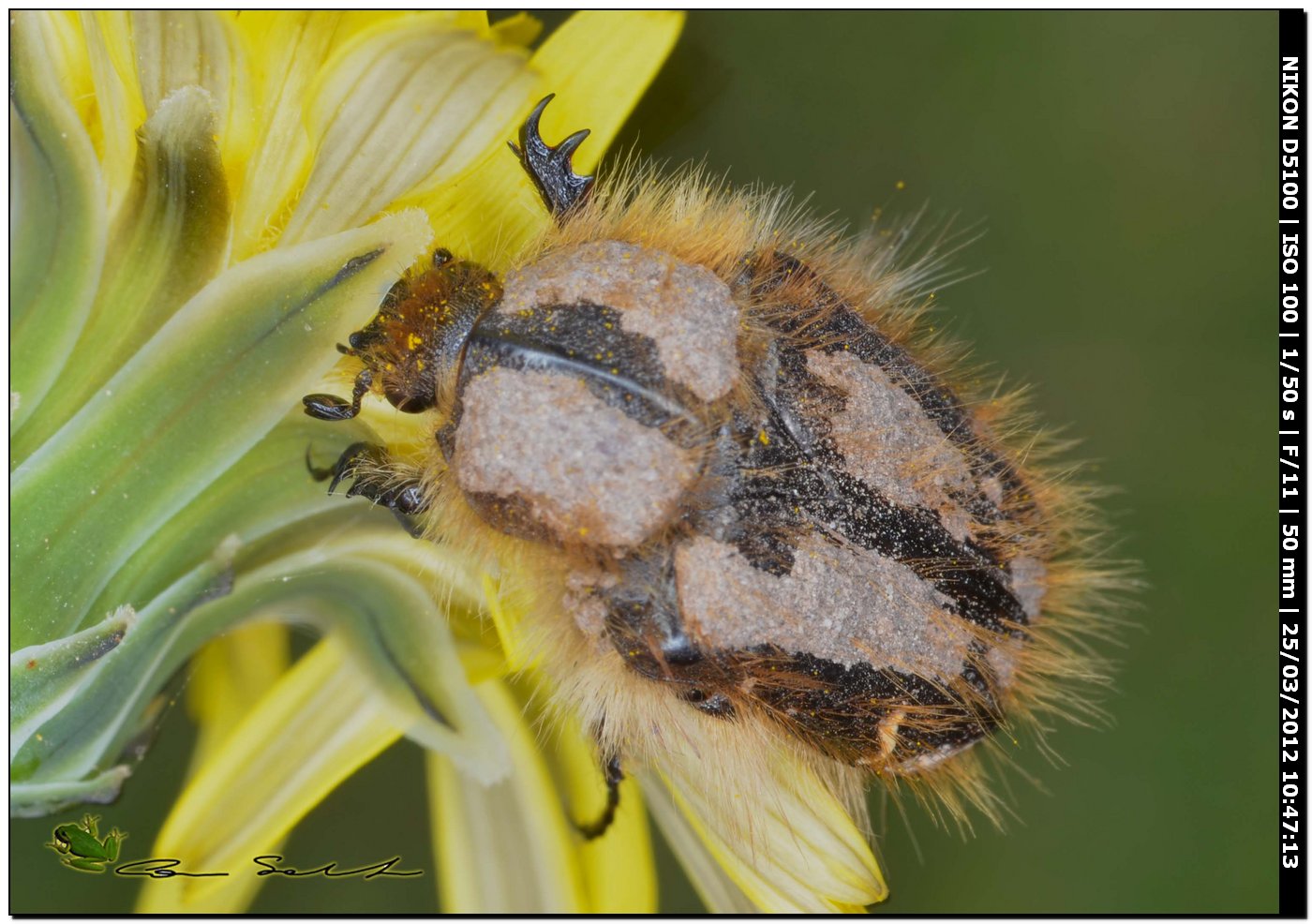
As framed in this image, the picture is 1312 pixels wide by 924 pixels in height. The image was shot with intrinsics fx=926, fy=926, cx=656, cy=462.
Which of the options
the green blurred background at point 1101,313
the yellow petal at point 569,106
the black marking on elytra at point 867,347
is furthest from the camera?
the green blurred background at point 1101,313

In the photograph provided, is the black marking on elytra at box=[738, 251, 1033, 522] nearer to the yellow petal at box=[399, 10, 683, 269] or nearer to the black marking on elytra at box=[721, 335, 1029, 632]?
the black marking on elytra at box=[721, 335, 1029, 632]

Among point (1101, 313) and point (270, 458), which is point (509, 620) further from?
point (1101, 313)

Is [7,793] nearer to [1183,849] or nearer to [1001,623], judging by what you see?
[1001,623]

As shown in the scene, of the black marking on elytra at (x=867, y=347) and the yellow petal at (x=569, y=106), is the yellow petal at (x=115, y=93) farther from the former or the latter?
the black marking on elytra at (x=867, y=347)

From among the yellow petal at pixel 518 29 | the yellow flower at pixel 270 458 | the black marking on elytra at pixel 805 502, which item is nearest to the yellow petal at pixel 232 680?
the yellow flower at pixel 270 458
